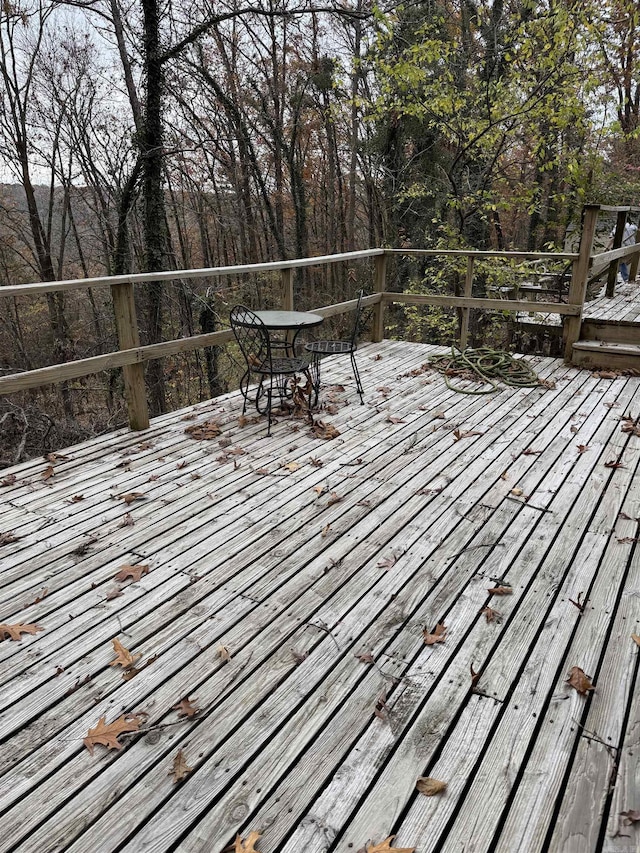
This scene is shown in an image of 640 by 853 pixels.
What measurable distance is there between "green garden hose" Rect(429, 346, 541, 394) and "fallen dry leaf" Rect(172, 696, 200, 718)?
3745 millimetres

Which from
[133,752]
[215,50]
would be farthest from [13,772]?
[215,50]

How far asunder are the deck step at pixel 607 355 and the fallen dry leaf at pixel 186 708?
5.08 m

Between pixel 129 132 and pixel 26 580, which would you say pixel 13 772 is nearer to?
pixel 26 580

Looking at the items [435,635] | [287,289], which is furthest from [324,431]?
[435,635]

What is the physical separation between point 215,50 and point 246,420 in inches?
387

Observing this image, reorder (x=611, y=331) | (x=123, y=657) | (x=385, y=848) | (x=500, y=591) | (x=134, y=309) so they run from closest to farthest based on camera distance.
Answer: (x=385, y=848) → (x=123, y=657) → (x=500, y=591) → (x=134, y=309) → (x=611, y=331)

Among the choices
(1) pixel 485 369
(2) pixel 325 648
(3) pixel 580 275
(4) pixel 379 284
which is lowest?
(2) pixel 325 648

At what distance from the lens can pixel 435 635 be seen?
2.02m

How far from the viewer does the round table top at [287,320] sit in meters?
3.83

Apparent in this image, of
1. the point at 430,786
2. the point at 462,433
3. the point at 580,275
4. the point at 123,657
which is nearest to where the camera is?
the point at 430,786

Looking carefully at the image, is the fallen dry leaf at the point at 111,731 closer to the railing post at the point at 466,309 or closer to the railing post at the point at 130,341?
the railing post at the point at 130,341

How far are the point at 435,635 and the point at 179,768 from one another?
961 millimetres

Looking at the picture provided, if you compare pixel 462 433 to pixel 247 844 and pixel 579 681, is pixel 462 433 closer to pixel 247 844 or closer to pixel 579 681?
pixel 579 681

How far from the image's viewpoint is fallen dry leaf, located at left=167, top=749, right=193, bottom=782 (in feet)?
4.88
